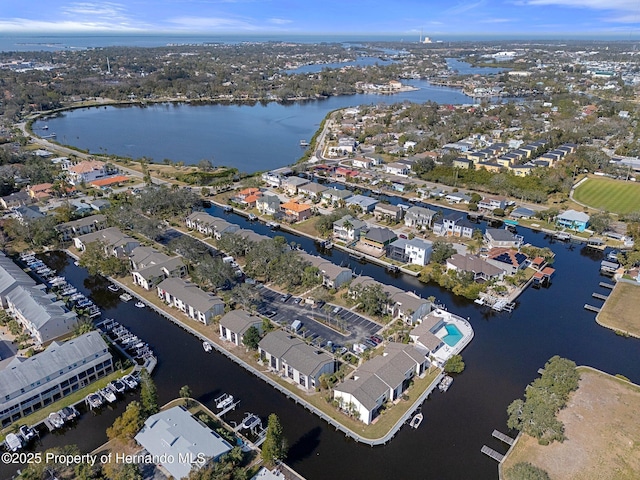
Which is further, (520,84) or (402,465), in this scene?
(520,84)

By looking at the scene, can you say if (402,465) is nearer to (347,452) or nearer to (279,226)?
(347,452)

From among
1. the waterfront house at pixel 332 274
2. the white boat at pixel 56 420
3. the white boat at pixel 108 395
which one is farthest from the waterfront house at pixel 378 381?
the white boat at pixel 56 420

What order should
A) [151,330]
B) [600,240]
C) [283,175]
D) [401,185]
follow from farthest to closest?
[283,175], [401,185], [600,240], [151,330]

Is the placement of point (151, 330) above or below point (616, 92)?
below

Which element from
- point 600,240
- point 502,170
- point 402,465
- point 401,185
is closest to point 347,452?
point 402,465

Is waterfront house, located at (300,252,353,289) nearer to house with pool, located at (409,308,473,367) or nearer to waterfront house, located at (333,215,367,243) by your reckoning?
house with pool, located at (409,308,473,367)

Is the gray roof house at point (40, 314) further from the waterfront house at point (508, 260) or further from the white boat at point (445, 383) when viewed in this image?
the waterfront house at point (508, 260)
